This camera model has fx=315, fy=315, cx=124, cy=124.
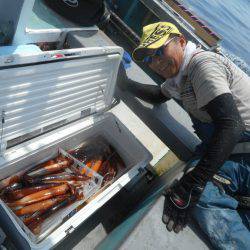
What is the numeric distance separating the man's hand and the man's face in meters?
1.08

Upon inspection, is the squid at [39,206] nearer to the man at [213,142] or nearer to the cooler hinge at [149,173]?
the cooler hinge at [149,173]

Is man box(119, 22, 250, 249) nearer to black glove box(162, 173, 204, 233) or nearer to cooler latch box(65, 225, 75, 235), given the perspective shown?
black glove box(162, 173, 204, 233)

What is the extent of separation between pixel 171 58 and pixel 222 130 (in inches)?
33.2

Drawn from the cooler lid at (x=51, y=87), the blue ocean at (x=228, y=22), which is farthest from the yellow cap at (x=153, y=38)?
the blue ocean at (x=228, y=22)

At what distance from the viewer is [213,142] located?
8.60 feet

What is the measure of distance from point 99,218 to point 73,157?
765mm

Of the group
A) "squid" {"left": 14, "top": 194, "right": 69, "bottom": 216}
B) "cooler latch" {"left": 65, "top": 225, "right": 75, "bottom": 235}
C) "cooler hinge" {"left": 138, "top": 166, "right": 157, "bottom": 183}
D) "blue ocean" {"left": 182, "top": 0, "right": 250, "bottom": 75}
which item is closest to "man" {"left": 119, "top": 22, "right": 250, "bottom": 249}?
"cooler hinge" {"left": 138, "top": 166, "right": 157, "bottom": 183}

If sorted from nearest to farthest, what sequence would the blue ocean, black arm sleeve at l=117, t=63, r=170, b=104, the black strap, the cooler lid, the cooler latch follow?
the cooler lid, the cooler latch, the black strap, black arm sleeve at l=117, t=63, r=170, b=104, the blue ocean


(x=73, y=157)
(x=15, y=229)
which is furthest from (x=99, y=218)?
(x=15, y=229)

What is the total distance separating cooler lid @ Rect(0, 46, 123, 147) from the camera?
2326 millimetres

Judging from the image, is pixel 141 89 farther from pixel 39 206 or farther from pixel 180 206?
pixel 39 206

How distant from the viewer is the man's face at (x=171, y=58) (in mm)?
2934

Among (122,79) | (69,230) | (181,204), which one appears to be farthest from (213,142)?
(122,79)

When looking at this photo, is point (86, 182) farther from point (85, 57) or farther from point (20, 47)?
point (20, 47)
